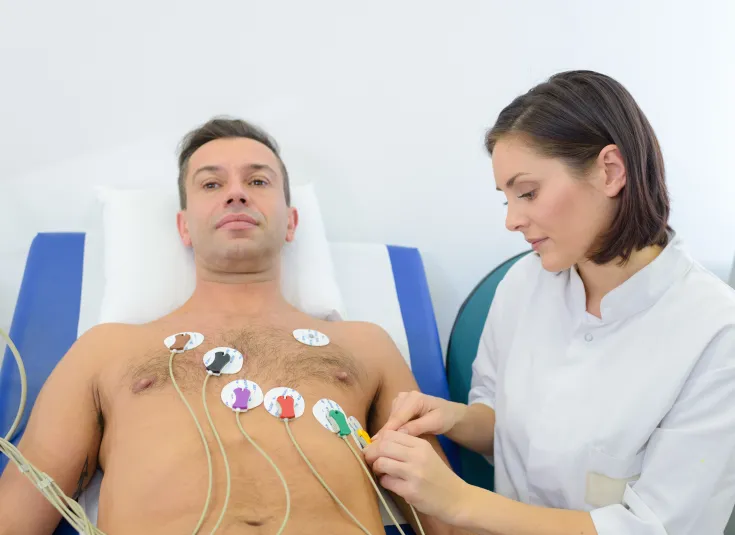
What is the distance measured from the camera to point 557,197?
114 centimetres

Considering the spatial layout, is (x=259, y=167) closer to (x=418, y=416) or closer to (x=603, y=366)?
(x=418, y=416)

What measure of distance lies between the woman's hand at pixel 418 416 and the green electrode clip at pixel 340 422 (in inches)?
3.1

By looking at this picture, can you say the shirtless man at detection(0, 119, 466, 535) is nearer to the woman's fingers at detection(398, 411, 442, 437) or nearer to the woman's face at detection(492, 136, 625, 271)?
the woman's fingers at detection(398, 411, 442, 437)

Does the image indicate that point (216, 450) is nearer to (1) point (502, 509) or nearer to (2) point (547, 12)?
(1) point (502, 509)

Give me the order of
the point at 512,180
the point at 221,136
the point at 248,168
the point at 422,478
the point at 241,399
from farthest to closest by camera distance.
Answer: the point at 221,136
the point at 248,168
the point at 241,399
the point at 512,180
the point at 422,478

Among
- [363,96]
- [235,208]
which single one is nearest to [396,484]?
[235,208]

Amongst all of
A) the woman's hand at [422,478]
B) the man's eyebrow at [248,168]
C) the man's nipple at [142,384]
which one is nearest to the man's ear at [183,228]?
the man's eyebrow at [248,168]

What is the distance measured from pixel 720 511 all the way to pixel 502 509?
1.21 ft

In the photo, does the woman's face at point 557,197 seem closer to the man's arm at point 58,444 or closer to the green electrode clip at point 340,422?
the green electrode clip at point 340,422

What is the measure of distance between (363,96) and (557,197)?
1164mm

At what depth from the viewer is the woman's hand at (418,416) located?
4.03ft

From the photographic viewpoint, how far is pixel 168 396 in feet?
4.25

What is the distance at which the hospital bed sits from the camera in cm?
149

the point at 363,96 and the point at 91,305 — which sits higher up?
the point at 363,96
